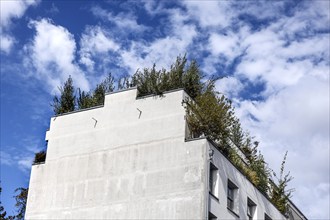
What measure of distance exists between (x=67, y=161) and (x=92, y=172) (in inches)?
77.0

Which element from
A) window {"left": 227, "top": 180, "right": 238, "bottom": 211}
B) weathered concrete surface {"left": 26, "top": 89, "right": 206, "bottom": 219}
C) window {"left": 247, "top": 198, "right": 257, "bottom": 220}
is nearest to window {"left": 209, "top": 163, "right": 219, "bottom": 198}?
weathered concrete surface {"left": 26, "top": 89, "right": 206, "bottom": 219}

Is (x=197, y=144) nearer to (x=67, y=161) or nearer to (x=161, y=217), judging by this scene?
(x=161, y=217)

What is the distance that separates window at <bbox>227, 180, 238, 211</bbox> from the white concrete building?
0.05 meters

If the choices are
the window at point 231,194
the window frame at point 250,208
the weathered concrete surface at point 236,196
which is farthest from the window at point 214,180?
the window frame at point 250,208

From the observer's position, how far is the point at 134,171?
1439 inches

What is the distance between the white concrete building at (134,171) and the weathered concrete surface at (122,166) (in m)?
0.05

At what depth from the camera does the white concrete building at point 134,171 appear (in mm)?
34875

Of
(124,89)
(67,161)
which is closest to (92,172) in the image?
(67,161)

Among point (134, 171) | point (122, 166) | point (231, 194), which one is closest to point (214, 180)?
point (231, 194)

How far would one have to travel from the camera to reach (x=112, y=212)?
36125 mm

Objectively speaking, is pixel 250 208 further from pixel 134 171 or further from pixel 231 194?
pixel 134 171

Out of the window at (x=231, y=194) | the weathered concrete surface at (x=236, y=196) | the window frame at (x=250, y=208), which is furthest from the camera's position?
the window frame at (x=250, y=208)

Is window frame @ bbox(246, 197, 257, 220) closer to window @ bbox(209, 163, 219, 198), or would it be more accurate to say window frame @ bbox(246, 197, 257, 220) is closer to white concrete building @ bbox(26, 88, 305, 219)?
white concrete building @ bbox(26, 88, 305, 219)

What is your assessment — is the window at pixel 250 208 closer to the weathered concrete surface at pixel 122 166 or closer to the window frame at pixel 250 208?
the window frame at pixel 250 208
